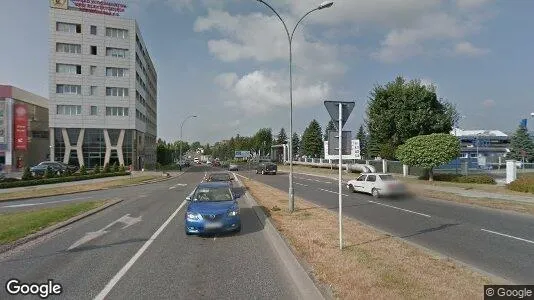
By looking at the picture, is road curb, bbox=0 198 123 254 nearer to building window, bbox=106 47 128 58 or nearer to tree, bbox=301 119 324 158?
building window, bbox=106 47 128 58

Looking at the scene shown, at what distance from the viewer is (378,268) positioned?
6949 millimetres

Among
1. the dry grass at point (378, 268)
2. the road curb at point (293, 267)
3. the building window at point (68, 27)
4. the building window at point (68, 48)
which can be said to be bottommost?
the road curb at point (293, 267)

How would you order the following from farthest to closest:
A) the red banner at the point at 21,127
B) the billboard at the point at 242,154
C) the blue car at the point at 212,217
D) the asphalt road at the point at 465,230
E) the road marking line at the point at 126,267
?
the billboard at the point at 242,154 → the red banner at the point at 21,127 → the blue car at the point at 212,217 → the asphalt road at the point at 465,230 → the road marking line at the point at 126,267

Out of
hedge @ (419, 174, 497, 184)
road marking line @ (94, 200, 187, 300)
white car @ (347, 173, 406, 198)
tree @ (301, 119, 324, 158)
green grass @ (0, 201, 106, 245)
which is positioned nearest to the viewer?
road marking line @ (94, 200, 187, 300)

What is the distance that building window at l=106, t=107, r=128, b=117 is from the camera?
61.7m

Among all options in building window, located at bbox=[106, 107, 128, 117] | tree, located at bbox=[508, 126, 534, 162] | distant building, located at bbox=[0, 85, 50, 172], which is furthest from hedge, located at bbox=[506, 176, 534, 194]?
distant building, located at bbox=[0, 85, 50, 172]

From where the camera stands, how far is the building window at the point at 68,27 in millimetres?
58938

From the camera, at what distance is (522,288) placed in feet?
19.9

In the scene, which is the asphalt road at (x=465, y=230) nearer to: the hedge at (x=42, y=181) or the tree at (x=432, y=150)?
the tree at (x=432, y=150)

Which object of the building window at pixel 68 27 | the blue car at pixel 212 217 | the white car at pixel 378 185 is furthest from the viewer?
the building window at pixel 68 27

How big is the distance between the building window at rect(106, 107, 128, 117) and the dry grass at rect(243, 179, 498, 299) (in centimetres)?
5712

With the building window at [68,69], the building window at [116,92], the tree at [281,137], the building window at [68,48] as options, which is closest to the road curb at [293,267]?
the building window at [116,92]

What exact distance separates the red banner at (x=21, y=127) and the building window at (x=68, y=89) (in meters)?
6.54

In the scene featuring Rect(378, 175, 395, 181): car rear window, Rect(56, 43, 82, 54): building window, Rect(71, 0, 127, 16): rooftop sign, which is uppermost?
Rect(71, 0, 127, 16): rooftop sign
